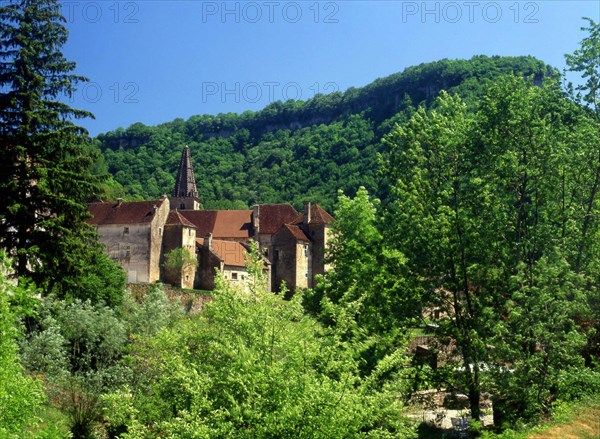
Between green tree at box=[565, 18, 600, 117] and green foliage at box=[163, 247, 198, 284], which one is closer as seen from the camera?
green tree at box=[565, 18, 600, 117]

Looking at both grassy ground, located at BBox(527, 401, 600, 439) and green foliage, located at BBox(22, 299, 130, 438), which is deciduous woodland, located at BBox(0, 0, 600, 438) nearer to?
green foliage, located at BBox(22, 299, 130, 438)

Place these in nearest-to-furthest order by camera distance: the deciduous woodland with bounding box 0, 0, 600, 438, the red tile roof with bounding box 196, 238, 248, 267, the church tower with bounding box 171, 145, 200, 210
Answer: the deciduous woodland with bounding box 0, 0, 600, 438, the red tile roof with bounding box 196, 238, 248, 267, the church tower with bounding box 171, 145, 200, 210

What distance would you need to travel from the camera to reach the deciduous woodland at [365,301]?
16.8 m

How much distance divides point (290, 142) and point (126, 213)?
328 ft

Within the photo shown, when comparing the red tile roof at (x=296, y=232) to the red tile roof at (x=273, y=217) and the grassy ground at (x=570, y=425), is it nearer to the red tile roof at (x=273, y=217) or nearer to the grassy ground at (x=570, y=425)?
the red tile roof at (x=273, y=217)

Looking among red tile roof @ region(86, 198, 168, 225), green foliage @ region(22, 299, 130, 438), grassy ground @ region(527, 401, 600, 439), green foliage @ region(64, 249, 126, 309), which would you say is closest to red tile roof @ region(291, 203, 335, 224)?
red tile roof @ region(86, 198, 168, 225)

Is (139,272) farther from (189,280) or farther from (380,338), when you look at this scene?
(380,338)

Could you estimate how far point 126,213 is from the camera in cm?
6925

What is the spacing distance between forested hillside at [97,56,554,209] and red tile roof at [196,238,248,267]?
4046cm

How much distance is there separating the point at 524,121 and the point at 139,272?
1985 inches

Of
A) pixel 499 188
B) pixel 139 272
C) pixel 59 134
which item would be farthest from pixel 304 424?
pixel 139 272

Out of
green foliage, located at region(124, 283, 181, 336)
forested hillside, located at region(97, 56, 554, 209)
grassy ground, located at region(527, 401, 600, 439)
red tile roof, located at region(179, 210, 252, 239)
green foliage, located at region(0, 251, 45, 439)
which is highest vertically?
forested hillside, located at region(97, 56, 554, 209)

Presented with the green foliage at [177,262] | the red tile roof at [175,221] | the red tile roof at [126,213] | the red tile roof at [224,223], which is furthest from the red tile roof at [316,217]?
the red tile roof at [126,213]

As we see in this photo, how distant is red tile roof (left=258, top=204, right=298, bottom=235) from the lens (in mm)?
78875
